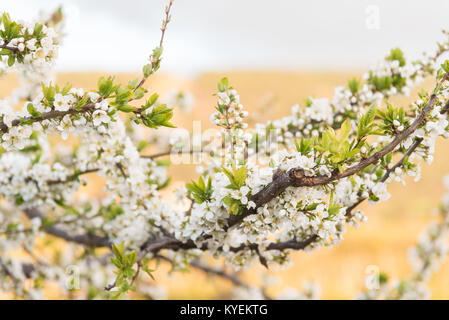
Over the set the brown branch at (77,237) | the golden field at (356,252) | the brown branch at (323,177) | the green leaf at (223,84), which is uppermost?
the green leaf at (223,84)

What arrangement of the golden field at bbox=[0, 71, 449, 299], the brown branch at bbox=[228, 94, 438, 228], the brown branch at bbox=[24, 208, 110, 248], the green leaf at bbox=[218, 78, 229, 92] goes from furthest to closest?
the golden field at bbox=[0, 71, 449, 299]
the brown branch at bbox=[24, 208, 110, 248]
the green leaf at bbox=[218, 78, 229, 92]
the brown branch at bbox=[228, 94, 438, 228]

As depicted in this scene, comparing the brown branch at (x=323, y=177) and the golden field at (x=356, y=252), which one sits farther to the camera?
the golden field at (x=356, y=252)

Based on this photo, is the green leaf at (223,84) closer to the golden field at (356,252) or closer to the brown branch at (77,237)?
the golden field at (356,252)

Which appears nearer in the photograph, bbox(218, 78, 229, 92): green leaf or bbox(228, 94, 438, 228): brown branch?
bbox(228, 94, 438, 228): brown branch

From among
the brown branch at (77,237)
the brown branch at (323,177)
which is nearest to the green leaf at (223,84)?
the brown branch at (323,177)

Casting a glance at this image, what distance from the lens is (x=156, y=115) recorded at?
1.95 m

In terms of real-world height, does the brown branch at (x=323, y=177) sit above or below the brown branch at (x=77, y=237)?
above

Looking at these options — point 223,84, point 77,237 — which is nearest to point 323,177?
→ point 223,84

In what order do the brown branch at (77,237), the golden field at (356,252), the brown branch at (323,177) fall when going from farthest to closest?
the golden field at (356,252), the brown branch at (77,237), the brown branch at (323,177)

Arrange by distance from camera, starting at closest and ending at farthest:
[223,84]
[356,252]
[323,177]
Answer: [323,177]
[223,84]
[356,252]

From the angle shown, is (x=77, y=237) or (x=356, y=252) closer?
(x=77, y=237)

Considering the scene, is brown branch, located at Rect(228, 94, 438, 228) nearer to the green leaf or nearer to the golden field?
the green leaf

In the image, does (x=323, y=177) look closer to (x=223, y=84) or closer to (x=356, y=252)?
(x=223, y=84)

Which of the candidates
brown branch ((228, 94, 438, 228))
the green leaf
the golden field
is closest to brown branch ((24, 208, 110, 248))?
the golden field
